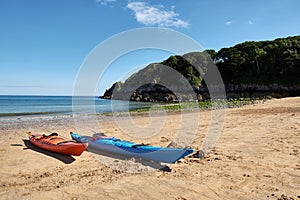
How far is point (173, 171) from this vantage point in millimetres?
5285

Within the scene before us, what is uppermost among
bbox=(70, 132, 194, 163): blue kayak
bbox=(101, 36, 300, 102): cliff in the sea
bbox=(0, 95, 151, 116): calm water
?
bbox=(101, 36, 300, 102): cliff in the sea

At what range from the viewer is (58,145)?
23.1ft

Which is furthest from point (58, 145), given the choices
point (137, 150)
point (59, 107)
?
point (59, 107)

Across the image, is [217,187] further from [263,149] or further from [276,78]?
[276,78]

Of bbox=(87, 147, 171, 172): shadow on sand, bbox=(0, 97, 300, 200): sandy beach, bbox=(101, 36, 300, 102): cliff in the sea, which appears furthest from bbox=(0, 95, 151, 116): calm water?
bbox=(0, 97, 300, 200): sandy beach

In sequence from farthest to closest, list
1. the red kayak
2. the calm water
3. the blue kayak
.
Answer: the calm water, the red kayak, the blue kayak

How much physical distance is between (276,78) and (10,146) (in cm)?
4643

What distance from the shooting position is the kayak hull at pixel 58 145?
6613mm

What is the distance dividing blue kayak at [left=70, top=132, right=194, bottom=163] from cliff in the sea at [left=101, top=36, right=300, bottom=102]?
1491 inches

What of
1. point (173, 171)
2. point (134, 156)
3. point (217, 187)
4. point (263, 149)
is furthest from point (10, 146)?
point (263, 149)

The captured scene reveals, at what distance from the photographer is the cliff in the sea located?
136 feet

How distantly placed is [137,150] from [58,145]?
8.63 ft

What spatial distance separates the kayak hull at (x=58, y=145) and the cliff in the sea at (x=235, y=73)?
3809 cm

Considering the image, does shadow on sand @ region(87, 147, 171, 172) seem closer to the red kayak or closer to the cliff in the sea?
the red kayak
